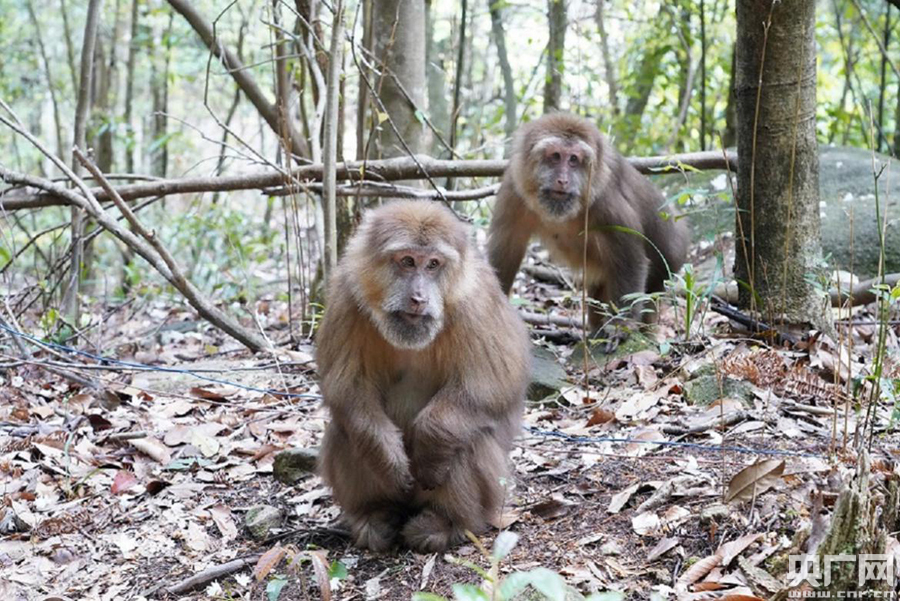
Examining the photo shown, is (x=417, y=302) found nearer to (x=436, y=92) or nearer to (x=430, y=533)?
(x=430, y=533)

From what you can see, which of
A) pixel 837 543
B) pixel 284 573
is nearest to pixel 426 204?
pixel 284 573

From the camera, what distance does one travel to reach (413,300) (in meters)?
4.07

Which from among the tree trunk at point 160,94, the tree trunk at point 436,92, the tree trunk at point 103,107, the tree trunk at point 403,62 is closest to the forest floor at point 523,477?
the tree trunk at point 403,62

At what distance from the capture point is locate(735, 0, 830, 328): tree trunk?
551 cm

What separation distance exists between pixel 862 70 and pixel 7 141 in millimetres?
15827

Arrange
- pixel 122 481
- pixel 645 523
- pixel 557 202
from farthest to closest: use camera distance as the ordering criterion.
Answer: pixel 557 202
pixel 122 481
pixel 645 523

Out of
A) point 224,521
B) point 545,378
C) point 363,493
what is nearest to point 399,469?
point 363,493

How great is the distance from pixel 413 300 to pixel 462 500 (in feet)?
3.20

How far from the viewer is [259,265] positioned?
1235cm

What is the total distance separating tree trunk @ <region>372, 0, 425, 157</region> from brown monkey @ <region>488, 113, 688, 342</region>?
98cm

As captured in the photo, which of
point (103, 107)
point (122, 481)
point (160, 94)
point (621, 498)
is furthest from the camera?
point (160, 94)

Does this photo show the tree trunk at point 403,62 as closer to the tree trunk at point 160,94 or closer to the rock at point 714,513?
the rock at point 714,513

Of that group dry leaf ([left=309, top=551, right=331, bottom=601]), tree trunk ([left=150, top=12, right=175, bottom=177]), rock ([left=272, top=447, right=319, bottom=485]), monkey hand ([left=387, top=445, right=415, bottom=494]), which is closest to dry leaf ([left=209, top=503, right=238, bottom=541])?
rock ([left=272, top=447, right=319, bottom=485])

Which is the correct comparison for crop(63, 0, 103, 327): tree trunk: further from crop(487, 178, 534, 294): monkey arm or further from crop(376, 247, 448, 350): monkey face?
crop(376, 247, 448, 350): monkey face
